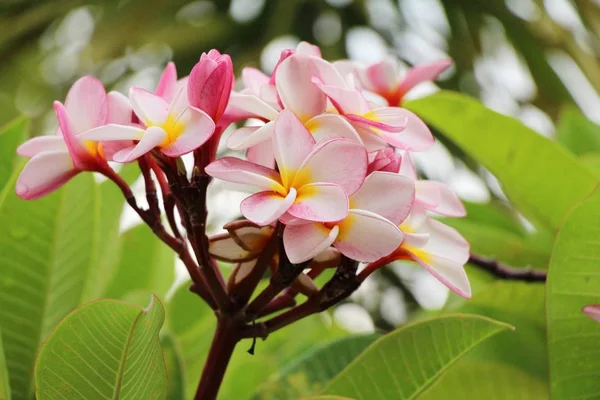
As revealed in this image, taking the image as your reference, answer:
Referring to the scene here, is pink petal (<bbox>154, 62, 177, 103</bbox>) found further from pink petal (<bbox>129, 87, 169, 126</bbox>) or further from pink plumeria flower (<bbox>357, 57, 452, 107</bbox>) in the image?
pink plumeria flower (<bbox>357, 57, 452, 107</bbox>)

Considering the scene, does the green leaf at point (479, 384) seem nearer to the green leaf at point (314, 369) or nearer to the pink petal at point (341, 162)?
the green leaf at point (314, 369)

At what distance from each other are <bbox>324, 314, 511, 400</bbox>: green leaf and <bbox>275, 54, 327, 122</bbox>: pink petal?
0.15 meters

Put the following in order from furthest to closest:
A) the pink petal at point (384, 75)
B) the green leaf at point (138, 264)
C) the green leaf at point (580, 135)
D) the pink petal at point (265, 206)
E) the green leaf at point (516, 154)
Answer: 1. the green leaf at point (580, 135)
2. the green leaf at point (138, 264)
3. the green leaf at point (516, 154)
4. the pink petal at point (384, 75)
5. the pink petal at point (265, 206)

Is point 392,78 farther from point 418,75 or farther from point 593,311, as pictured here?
point 593,311

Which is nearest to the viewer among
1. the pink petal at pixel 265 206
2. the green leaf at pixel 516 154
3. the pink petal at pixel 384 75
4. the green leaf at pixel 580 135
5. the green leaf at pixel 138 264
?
the pink petal at pixel 265 206

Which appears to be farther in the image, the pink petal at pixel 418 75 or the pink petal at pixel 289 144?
the pink petal at pixel 418 75

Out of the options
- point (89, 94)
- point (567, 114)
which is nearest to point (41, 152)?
point (89, 94)

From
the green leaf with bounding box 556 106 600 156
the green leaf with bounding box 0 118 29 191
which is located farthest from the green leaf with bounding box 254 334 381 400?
the green leaf with bounding box 556 106 600 156

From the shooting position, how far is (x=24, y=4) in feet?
9.12

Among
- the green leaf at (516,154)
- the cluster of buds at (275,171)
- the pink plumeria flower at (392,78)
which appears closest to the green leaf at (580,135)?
the green leaf at (516,154)

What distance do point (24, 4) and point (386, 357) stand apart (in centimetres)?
282

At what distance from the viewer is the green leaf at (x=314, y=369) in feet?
1.76

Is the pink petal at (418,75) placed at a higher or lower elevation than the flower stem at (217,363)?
higher

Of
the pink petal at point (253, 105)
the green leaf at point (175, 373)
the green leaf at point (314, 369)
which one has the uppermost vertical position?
the pink petal at point (253, 105)
